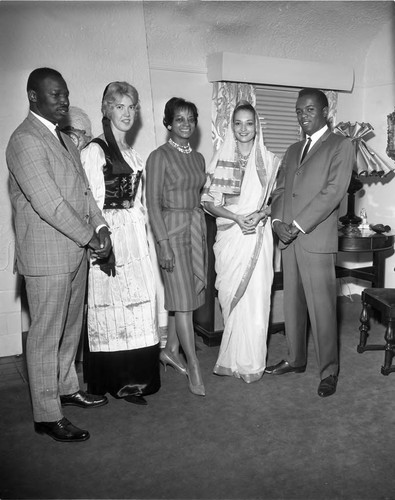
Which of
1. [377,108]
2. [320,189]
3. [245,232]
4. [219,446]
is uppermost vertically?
[377,108]

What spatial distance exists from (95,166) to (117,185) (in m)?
0.16

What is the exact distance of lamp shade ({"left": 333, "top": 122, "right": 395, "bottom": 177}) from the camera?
448 centimetres

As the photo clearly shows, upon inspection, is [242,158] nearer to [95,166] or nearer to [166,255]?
[166,255]

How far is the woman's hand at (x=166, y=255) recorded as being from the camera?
2.85 metres

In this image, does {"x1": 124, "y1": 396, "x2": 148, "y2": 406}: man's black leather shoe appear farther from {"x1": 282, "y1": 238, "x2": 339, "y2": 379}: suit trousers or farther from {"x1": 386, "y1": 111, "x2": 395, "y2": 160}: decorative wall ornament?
{"x1": 386, "y1": 111, "x2": 395, "y2": 160}: decorative wall ornament

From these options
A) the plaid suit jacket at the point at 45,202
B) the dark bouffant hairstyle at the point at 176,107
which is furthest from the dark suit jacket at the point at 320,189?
the plaid suit jacket at the point at 45,202

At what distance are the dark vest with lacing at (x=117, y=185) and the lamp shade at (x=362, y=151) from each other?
2.48 m

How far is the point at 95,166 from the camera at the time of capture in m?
2.56

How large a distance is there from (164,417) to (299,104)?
1872 mm

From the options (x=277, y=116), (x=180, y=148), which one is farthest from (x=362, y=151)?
(x=180, y=148)

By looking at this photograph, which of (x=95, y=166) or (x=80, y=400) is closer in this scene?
(x=95, y=166)

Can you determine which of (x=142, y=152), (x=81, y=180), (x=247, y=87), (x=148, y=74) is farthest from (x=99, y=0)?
(x=81, y=180)

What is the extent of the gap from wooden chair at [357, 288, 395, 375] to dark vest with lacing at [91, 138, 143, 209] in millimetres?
1794

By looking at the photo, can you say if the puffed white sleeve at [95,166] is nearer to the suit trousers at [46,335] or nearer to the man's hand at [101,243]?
the man's hand at [101,243]
